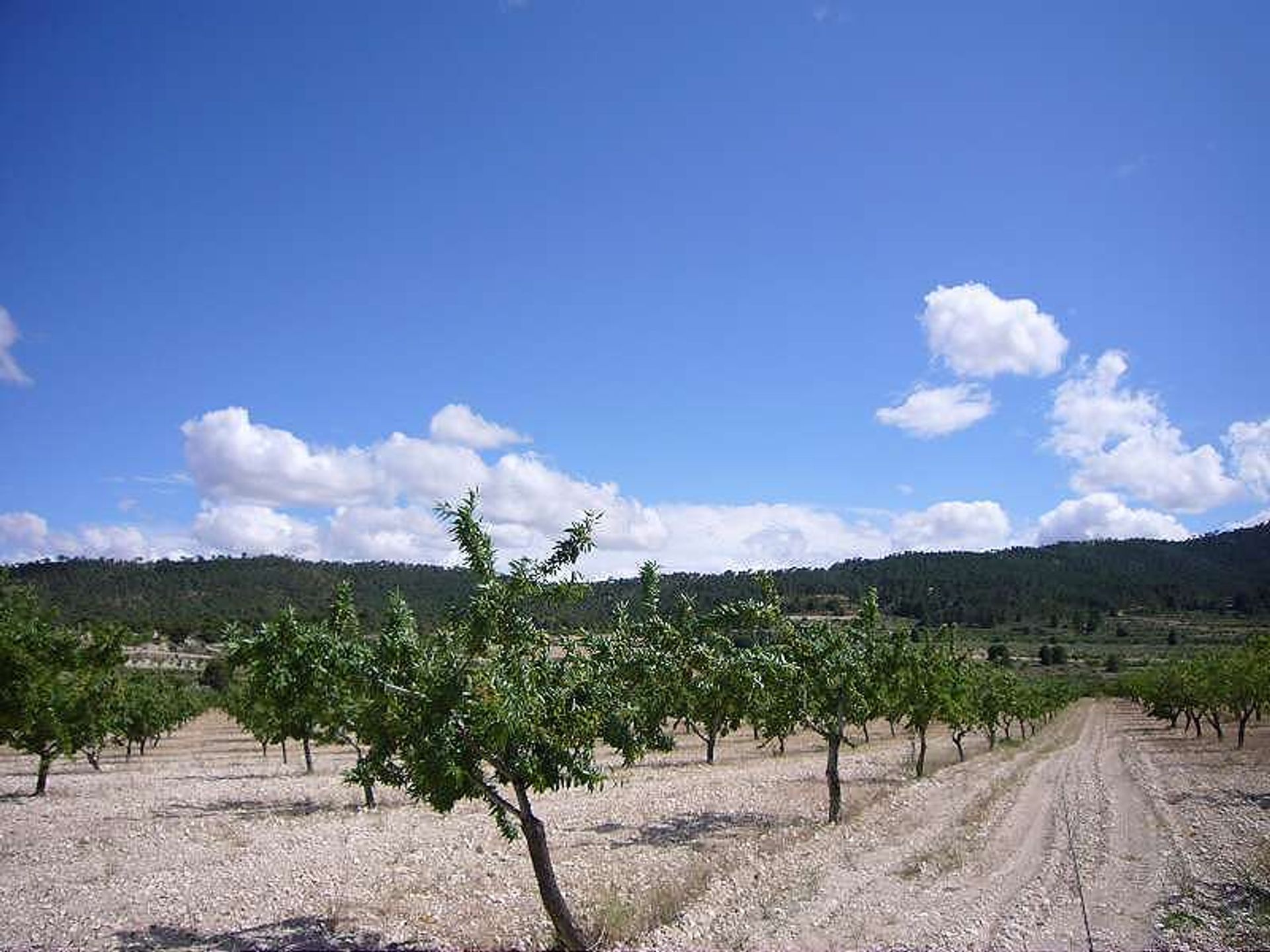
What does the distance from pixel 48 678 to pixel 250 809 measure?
9.58 m

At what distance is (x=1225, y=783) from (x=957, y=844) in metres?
24.9

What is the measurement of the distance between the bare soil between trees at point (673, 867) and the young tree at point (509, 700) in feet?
14.0

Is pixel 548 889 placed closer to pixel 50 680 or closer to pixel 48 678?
pixel 48 678

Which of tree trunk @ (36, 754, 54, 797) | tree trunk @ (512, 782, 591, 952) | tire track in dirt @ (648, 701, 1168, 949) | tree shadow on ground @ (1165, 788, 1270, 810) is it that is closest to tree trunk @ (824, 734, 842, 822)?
tire track in dirt @ (648, 701, 1168, 949)

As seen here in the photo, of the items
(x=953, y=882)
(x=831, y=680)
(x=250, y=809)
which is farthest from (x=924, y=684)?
(x=250, y=809)

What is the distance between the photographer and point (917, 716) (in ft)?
144

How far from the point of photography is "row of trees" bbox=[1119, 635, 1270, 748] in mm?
52219

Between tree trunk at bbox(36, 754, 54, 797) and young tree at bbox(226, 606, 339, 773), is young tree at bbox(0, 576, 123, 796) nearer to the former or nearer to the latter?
tree trunk at bbox(36, 754, 54, 797)

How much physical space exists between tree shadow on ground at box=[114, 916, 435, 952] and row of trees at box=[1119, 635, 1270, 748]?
49.2m

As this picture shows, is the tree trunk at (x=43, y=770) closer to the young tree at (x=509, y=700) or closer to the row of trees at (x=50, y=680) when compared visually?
the row of trees at (x=50, y=680)

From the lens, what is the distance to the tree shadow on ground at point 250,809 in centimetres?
3170

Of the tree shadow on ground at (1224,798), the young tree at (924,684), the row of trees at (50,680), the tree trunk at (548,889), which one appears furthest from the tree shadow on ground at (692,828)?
the row of trees at (50,680)

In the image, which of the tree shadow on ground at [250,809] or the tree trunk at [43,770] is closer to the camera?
the tree shadow on ground at [250,809]

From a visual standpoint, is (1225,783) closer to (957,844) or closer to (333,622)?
(957,844)
